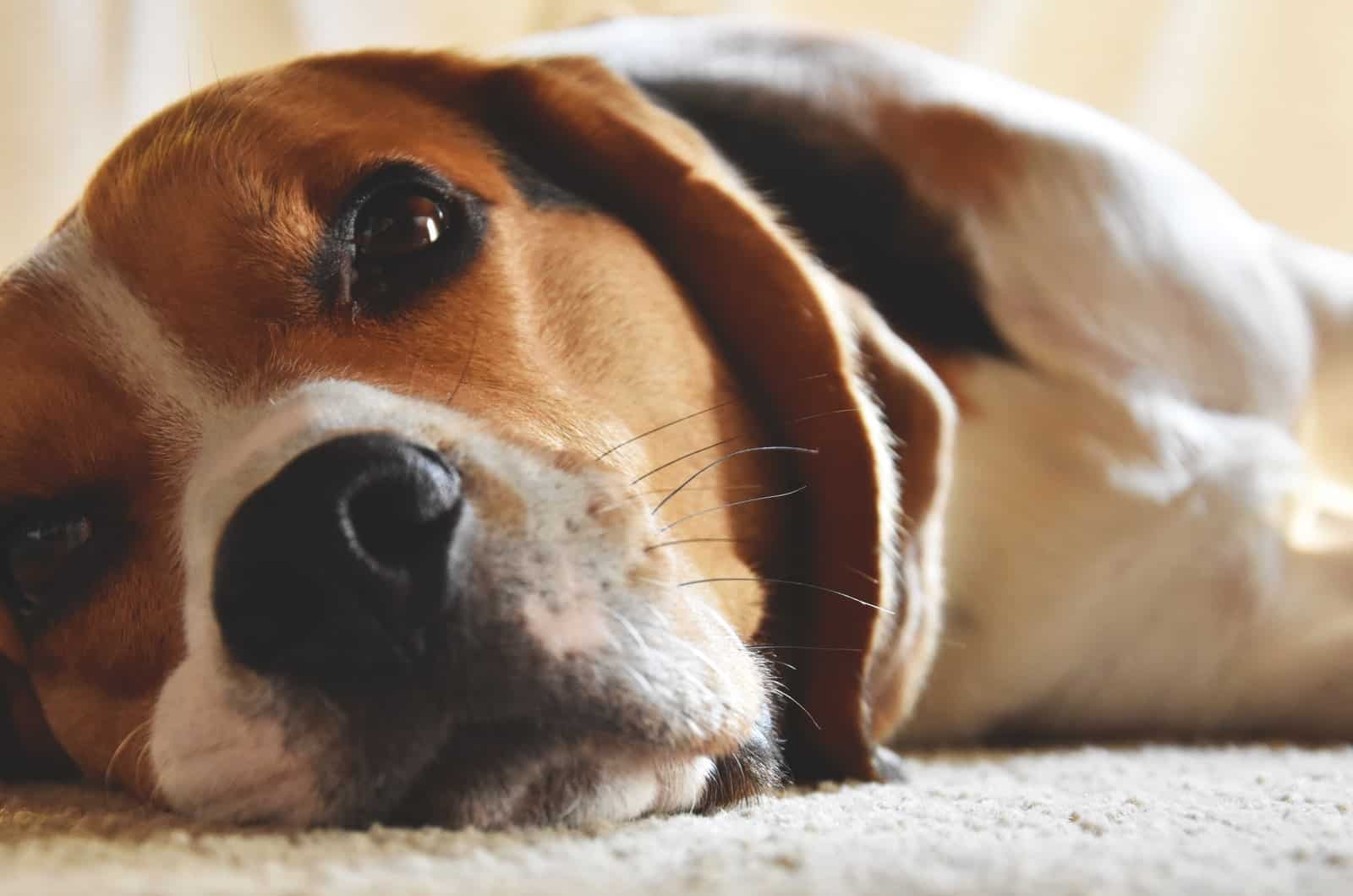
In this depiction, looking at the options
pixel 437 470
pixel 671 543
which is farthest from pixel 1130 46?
pixel 437 470

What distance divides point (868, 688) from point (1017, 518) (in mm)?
522

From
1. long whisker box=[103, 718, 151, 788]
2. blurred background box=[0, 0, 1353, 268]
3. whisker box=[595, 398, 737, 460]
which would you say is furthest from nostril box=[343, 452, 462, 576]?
blurred background box=[0, 0, 1353, 268]

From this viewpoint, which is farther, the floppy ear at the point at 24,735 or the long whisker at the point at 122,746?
the floppy ear at the point at 24,735

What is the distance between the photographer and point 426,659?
3.14ft

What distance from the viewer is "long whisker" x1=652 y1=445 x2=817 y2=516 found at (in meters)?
1.28

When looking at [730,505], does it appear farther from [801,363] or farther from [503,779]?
[503,779]

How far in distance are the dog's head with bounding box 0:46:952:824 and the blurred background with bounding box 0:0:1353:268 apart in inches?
66.2

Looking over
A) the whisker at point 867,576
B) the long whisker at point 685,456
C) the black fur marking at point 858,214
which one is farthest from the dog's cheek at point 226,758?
the black fur marking at point 858,214

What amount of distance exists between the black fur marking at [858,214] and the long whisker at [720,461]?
0.47 metres

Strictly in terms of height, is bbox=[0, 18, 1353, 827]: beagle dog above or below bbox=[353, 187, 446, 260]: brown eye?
below

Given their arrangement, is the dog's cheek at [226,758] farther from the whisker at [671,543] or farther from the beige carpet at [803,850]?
the whisker at [671,543]

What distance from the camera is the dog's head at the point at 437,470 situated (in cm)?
99

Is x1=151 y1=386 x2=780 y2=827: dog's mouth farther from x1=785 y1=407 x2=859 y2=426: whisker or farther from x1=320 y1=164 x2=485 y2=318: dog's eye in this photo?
x1=785 y1=407 x2=859 y2=426: whisker

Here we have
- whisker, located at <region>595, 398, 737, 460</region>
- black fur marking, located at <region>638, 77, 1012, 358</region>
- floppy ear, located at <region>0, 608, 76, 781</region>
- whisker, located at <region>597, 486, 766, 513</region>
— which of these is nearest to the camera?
whisker, located at <region>597, 486, 766, 513</region>
